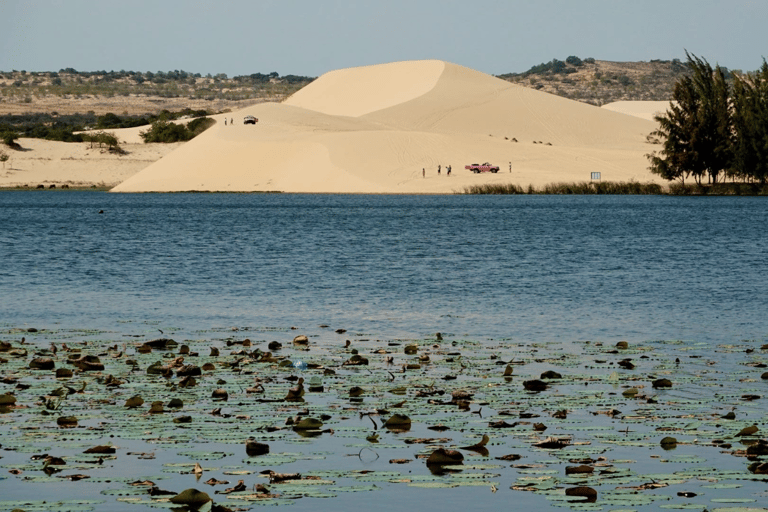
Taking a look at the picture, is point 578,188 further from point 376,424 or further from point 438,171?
point 376,424

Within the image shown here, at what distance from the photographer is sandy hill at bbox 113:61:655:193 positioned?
12706 centimetres

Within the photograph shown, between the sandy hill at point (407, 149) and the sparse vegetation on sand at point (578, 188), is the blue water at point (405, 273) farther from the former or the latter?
the sandy hill at point (407, 149)

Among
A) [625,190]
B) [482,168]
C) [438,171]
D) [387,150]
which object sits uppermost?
[387,150]

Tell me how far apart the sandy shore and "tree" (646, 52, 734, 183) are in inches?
842

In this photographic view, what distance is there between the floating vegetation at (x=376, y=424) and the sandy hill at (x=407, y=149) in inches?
3897

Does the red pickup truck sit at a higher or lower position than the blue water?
higher

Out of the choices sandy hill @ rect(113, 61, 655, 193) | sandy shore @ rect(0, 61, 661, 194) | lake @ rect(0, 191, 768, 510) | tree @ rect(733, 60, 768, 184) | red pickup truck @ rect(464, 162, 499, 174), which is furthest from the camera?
sandy shore @ rect(0, 61, 661, 194)

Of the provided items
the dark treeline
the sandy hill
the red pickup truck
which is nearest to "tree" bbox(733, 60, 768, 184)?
the dark treeline

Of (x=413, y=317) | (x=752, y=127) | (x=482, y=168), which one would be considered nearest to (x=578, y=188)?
(x=482, y=168)

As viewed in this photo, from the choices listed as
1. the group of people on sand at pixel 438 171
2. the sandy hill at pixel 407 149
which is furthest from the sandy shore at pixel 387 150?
the group of people on sand at pixel 438 171

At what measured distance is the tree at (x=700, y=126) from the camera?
95.6m

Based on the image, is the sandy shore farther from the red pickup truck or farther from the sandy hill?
the red pickup truck

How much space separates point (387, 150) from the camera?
438ft

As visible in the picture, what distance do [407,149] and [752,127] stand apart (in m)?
52.1
